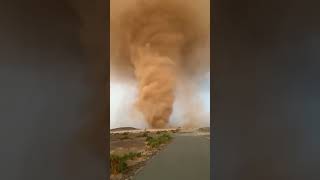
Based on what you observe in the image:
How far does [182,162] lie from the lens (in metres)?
2.34

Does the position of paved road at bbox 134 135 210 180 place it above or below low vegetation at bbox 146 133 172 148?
below

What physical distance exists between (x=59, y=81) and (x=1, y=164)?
0.61 metres

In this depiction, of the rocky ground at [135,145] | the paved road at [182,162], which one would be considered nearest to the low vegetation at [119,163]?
the rocky ground at [135,145]

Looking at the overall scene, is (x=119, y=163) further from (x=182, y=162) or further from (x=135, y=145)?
(x=182, y=162)

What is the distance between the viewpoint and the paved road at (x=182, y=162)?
2.24m

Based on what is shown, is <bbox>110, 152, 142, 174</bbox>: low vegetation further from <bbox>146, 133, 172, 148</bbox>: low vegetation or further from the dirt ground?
<bbox>146, 133, 172, 148</bbox>: low vegetation

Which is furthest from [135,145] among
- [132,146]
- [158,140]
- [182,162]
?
[182,162]

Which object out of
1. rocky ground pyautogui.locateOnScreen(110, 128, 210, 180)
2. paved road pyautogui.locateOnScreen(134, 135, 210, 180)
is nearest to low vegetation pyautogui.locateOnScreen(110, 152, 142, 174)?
rocky ground pyautogui.locateOnScreen(110, 128, 210, 180)

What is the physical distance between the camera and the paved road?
2.24 m

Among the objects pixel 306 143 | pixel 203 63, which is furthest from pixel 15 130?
pixel 306 143

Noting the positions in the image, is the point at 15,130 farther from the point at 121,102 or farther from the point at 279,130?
the point at 279,130

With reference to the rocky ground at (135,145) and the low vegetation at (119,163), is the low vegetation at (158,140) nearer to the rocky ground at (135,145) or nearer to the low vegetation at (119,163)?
the rocky ground at (135,145)

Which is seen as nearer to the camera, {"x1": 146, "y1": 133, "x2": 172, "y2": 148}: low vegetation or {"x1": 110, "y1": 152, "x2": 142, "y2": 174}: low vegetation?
{"x1": 110, "y1": 152, "x2": 142, "y2": 174}: low vegetation

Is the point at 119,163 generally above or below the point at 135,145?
below
